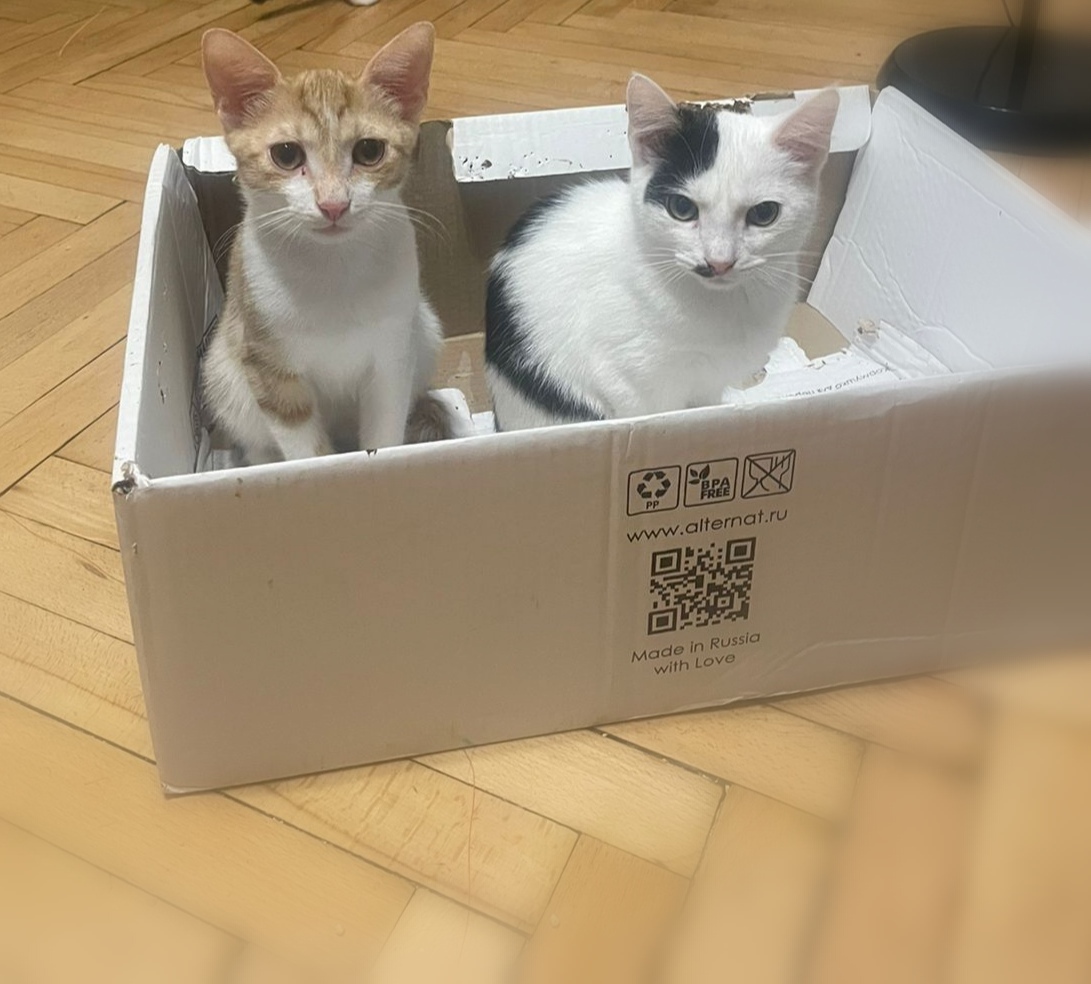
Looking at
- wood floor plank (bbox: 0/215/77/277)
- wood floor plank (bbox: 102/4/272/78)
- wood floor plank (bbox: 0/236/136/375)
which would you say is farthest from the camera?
wood floor plank (bbox: 102/4/272/78)

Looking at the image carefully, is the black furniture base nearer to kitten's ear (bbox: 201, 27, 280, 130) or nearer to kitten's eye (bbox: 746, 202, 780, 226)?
kitten's eye (bbox: 746, 202, 780, 226)

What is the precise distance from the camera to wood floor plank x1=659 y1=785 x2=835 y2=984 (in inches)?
27.9

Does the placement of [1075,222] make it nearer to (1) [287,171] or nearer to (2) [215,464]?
(1) [287,171]

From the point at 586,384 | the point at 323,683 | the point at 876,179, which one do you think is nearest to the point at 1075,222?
the point at 876,179

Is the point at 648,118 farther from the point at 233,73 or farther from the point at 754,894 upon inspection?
the point at 754,894

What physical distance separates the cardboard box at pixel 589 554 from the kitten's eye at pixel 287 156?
16 cm

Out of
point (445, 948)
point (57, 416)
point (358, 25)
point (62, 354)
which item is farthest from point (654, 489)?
point (358, 25)

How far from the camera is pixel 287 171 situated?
773 millimetres

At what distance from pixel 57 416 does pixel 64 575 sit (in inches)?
11.2

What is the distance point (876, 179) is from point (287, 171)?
2.50ft

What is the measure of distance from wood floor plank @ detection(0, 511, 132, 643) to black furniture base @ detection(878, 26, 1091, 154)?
1513 mm

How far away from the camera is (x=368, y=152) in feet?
2.59

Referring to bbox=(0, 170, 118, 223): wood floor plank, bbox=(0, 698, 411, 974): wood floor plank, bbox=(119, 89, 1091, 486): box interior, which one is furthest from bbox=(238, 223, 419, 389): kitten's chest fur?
bbox=(0, 170, 118, 223): wood floor plank

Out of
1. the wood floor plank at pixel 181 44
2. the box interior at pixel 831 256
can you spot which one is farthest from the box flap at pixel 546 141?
the wood floor plank at pixel 181 44
